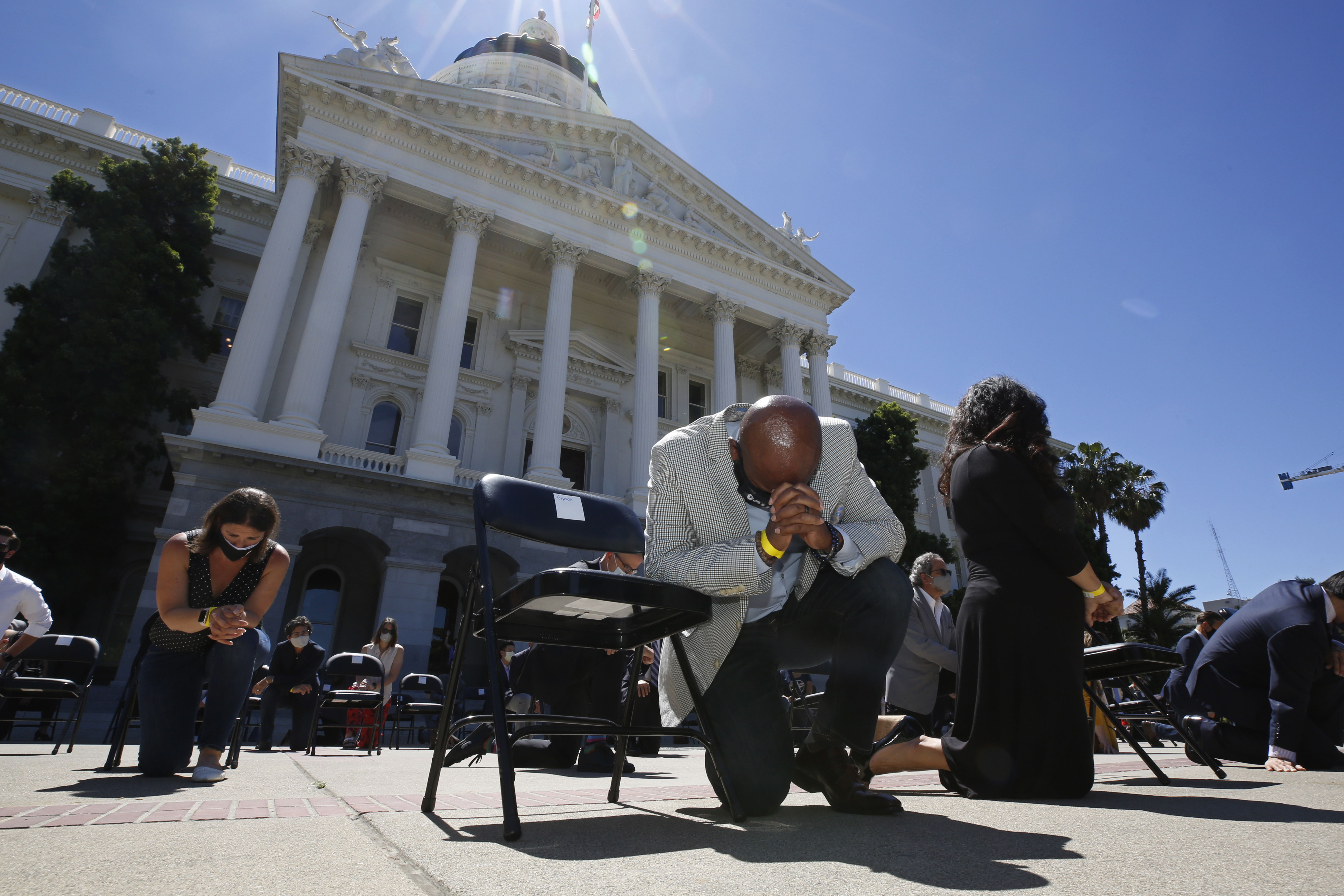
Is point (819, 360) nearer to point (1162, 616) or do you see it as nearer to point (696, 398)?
point (696, 398)

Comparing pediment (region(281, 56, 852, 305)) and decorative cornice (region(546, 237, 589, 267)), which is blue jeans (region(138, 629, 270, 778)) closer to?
decorative cornice (region(546, 237, 589, 267))

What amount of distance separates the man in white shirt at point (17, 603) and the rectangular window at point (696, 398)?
19.7m

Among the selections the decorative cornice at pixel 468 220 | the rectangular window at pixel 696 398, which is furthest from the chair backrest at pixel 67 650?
the rectangular window at pixel 696 398

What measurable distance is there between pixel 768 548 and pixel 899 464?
22.3m

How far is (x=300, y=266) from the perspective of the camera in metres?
18.1

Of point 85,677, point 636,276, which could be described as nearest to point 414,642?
point 85,677

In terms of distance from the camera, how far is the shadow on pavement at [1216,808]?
1838mm

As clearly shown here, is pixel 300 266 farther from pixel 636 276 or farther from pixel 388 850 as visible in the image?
pixel 388 850

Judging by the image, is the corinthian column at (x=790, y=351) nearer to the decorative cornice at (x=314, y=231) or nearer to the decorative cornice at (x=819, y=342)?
the decorative cornice at (x=819, y=342)

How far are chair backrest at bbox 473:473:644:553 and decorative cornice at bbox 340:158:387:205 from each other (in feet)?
56.5

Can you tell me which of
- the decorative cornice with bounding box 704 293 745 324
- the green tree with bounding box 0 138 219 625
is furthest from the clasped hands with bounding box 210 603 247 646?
the decorative cornice with bounding box 704 293 745 324

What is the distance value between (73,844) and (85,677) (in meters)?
7.26

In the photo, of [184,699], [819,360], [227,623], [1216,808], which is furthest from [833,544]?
[819,360]

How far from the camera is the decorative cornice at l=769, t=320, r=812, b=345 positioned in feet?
74.7
